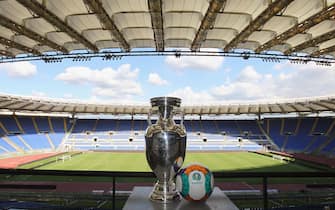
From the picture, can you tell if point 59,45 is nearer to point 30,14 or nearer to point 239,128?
point 30,14

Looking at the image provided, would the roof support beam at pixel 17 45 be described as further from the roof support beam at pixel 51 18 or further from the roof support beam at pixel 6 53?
the roof support beam at pixel 51 18

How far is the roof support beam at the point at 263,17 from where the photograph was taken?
9712mm

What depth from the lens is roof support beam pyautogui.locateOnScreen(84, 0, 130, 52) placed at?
9816 mm

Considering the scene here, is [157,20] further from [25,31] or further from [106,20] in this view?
[25,31]

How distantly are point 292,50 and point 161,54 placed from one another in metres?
7.23

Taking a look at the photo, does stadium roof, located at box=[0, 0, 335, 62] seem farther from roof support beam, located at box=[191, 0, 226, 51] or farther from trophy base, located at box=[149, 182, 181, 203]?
trophy base, located at box=[149, 182, 181, 203]

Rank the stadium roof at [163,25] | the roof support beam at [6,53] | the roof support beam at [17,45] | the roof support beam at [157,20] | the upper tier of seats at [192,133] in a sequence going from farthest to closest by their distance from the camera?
the upper tier of seats at [192,133] < the roof support beam at [6,53] < the roof support beam at [17,45] < the stadium roof at [163,25] < the roof support beam at [157,20]

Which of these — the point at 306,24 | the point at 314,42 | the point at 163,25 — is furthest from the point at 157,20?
the point at 314,42

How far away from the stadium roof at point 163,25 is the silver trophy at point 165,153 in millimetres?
8096

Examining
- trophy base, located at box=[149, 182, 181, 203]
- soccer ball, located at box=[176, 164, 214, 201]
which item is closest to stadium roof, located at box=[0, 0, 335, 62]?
soccer ball, located at box=[176, 164, 214, 201]

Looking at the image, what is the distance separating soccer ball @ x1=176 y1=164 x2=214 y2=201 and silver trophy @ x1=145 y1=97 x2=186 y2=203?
0.28 feet

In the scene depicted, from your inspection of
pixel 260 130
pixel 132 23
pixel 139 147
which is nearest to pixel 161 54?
pixel 132 23

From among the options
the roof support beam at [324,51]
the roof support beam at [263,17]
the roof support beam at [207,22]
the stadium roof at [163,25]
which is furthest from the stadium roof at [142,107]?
the roof support beam at [207,22]

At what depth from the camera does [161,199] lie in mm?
2281
